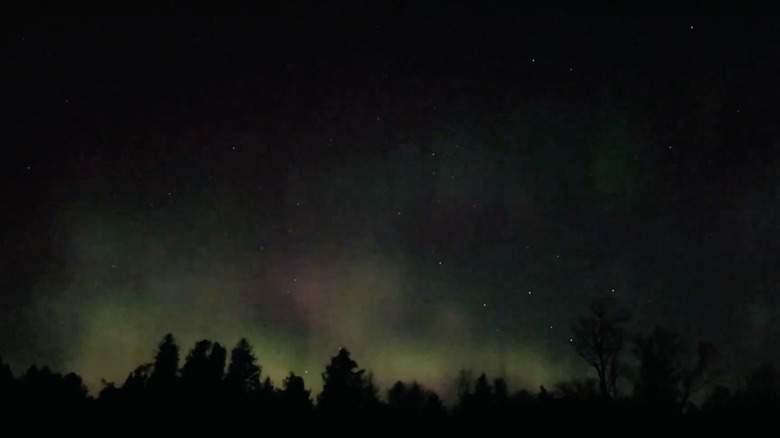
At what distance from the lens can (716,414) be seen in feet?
129

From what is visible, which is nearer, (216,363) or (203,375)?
(203,375)

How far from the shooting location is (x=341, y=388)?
170ft

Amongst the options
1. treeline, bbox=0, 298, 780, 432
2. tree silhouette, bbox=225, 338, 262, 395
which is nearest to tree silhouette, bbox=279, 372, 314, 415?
treeline, bbox=0, 298, 780, 432

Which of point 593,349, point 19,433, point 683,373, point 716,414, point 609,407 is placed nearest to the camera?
point 19,433

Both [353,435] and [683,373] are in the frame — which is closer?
[353,435]

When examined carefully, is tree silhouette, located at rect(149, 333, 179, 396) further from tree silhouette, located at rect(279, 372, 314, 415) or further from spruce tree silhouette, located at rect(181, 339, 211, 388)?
tree silhouette, located at rect(279, 372, 314, 415)

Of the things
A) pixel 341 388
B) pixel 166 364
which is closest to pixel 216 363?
pixel 166 364

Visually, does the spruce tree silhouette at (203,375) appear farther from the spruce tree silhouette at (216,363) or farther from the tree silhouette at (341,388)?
the tree silhouette at (341,388)

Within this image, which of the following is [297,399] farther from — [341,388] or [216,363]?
[216,363]

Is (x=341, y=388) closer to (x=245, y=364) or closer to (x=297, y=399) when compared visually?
(x=297, y=399)

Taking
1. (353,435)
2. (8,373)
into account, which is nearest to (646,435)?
(353,435)

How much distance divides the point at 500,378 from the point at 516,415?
169 feet

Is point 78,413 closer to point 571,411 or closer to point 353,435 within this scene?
point 353,435

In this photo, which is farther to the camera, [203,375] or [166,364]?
[166,364]
